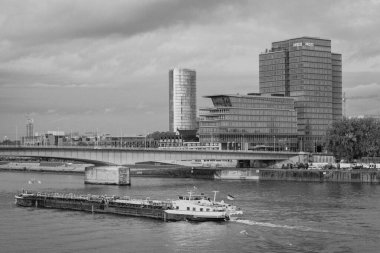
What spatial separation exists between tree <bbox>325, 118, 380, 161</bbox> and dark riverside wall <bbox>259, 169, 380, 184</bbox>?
2258 cm

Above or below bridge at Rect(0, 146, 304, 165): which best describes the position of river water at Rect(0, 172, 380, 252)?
below

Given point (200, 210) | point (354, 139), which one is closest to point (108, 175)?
point (354, 139)

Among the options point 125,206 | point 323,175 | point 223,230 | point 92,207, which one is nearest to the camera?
point 223,230

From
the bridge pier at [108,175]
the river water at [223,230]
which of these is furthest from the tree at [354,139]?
the river water at [223,230]

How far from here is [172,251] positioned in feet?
220

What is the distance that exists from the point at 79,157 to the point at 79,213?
54.8 m

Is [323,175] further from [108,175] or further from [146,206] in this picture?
[146,206]

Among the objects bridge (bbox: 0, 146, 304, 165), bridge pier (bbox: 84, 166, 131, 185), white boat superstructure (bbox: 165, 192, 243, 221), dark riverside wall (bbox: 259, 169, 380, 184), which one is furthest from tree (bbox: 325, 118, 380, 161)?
white boat superstructure (bbox: 165, 192, 243, 221)

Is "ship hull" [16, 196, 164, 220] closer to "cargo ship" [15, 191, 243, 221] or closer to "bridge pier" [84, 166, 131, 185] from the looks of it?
"cargo ship" [15, 191, 243, 221]

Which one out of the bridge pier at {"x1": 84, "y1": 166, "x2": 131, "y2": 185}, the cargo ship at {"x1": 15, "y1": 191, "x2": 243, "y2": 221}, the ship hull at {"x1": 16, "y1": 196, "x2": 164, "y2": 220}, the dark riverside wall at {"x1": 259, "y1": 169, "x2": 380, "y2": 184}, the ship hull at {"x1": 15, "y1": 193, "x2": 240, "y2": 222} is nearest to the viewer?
the cargo ship at {"x1": 15, "y1": 191, "x2": 243, "y2": 221}

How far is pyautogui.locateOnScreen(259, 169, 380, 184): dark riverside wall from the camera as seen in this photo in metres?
153

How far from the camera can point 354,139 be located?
184 meters

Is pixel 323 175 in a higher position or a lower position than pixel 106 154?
lower

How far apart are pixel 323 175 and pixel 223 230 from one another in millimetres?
86612
